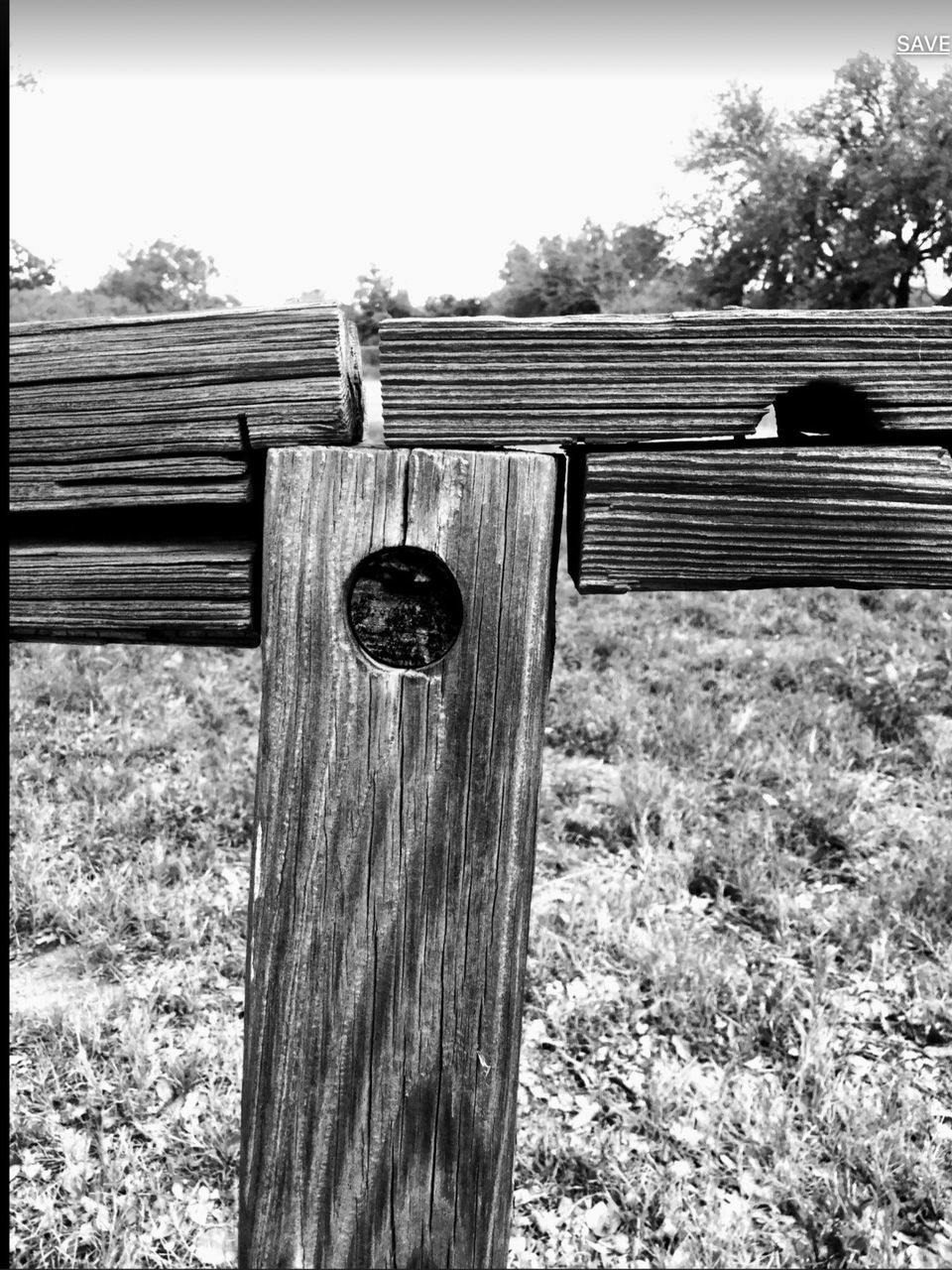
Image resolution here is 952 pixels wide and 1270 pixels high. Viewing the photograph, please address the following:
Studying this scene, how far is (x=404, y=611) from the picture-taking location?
0.97m

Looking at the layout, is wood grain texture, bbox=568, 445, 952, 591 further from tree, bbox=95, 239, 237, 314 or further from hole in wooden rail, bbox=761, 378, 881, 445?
tree, bbox=95, 239, 237, 314

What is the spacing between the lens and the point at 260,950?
979mm

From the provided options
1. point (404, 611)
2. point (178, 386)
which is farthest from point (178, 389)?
point (404, 611)

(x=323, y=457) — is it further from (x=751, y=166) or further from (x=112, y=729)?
(x=751, y=166)

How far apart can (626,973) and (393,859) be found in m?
2.73

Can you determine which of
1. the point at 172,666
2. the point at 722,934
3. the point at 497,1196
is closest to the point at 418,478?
the point at 497,1196

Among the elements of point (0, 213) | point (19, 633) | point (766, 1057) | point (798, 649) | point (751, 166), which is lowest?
point (766, 1057)

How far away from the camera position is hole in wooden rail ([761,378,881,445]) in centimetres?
97

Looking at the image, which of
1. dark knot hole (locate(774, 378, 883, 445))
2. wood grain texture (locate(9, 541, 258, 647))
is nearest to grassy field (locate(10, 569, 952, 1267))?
wood grain texture (locate(9, 541, 258, 647))

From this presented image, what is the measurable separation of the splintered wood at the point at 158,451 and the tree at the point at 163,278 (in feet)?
269

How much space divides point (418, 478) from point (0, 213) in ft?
1.77

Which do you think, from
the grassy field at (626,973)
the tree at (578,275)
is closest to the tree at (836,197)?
the tree at (578,275)

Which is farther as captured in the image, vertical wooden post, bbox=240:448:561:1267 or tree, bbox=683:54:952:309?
tree, bbox=683:54:952:309

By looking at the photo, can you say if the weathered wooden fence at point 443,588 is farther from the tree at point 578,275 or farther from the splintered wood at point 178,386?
the tree at point 578,275
